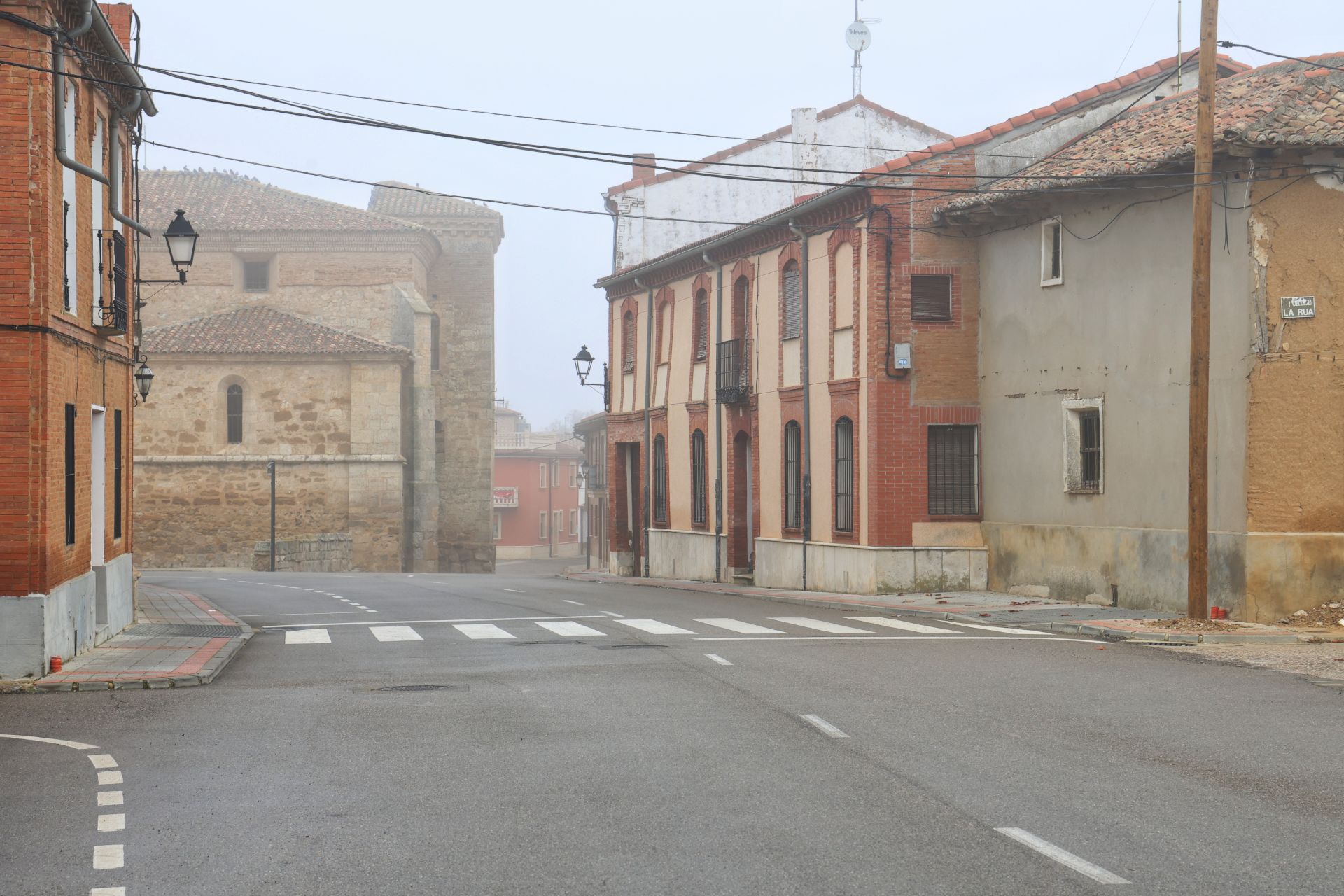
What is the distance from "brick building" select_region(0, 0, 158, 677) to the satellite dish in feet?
82.2

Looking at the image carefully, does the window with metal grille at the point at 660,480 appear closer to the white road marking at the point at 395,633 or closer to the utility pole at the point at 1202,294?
the white road marking at the point at 395,633

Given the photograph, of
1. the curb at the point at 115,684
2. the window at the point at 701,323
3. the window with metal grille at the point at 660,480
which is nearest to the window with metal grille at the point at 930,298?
the window at the point at 701,323

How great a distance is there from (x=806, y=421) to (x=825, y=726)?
19.0 m

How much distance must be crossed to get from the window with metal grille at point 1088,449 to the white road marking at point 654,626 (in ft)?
25.0

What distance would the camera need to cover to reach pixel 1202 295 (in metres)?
17.5

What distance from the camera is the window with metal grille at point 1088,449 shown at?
22.9m

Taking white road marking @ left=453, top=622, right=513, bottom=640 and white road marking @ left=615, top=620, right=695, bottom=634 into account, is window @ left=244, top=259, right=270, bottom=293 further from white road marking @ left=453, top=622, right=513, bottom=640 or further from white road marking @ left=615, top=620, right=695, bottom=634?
white road marking @ left=615, top=620, right=695, bottom=634

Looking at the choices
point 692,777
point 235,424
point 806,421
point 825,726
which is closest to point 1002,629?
point 825,726

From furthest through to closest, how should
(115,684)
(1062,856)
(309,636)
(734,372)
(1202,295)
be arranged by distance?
(734,372)
(309,636)
(1202,295)
(115,684)
(1062,856)

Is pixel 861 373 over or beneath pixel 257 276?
beneath

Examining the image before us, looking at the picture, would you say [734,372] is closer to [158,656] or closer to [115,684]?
[158,656]

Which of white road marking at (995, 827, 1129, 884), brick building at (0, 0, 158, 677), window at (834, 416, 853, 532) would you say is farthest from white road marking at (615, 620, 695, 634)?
white road marking at (995, 827, 1129, 884)

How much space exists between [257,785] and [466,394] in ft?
166

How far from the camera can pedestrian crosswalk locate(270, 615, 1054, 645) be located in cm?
1788
